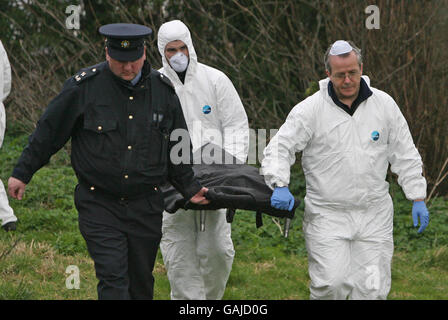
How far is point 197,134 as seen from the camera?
6.64 m

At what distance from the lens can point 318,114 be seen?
5.85m

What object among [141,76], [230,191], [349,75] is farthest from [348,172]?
[141,76]

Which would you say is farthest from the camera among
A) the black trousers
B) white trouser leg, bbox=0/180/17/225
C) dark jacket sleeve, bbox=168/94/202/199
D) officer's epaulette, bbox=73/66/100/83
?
white trouser leg, bbox=0/180/17/225

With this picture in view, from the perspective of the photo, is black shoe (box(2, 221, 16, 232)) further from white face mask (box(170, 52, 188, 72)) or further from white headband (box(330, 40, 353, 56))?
white headband (box(330, 40, 353, 56))

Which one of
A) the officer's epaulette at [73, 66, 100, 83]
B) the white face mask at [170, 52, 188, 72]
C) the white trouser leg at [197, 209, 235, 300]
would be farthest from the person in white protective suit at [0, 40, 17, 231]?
the officer's epaulette at [73, 66, 100, 83]

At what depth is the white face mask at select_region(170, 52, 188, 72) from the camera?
6637 millimetres

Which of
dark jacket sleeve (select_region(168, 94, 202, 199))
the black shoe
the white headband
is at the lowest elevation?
the black shoe

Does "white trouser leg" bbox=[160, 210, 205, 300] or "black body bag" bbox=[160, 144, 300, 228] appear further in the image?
"white trouser leg" bbox=[160, 210, 205, 300]

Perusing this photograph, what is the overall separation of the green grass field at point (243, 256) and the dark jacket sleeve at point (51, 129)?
1390 millimetres

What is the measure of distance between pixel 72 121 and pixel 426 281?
407 centimetres

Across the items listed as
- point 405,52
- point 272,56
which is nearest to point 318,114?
point 405,52

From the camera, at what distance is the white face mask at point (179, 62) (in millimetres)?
6637

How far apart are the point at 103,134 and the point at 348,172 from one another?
168 cm

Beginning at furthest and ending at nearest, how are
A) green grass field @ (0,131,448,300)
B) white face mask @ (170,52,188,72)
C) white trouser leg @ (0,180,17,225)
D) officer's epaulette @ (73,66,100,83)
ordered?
white trouser leg @ (0,180,17,225) < green grass field @ (0,131,448,300) < white face mask @ (170,52,188,72) < officer's epaulette @ (73,66,100,83)
